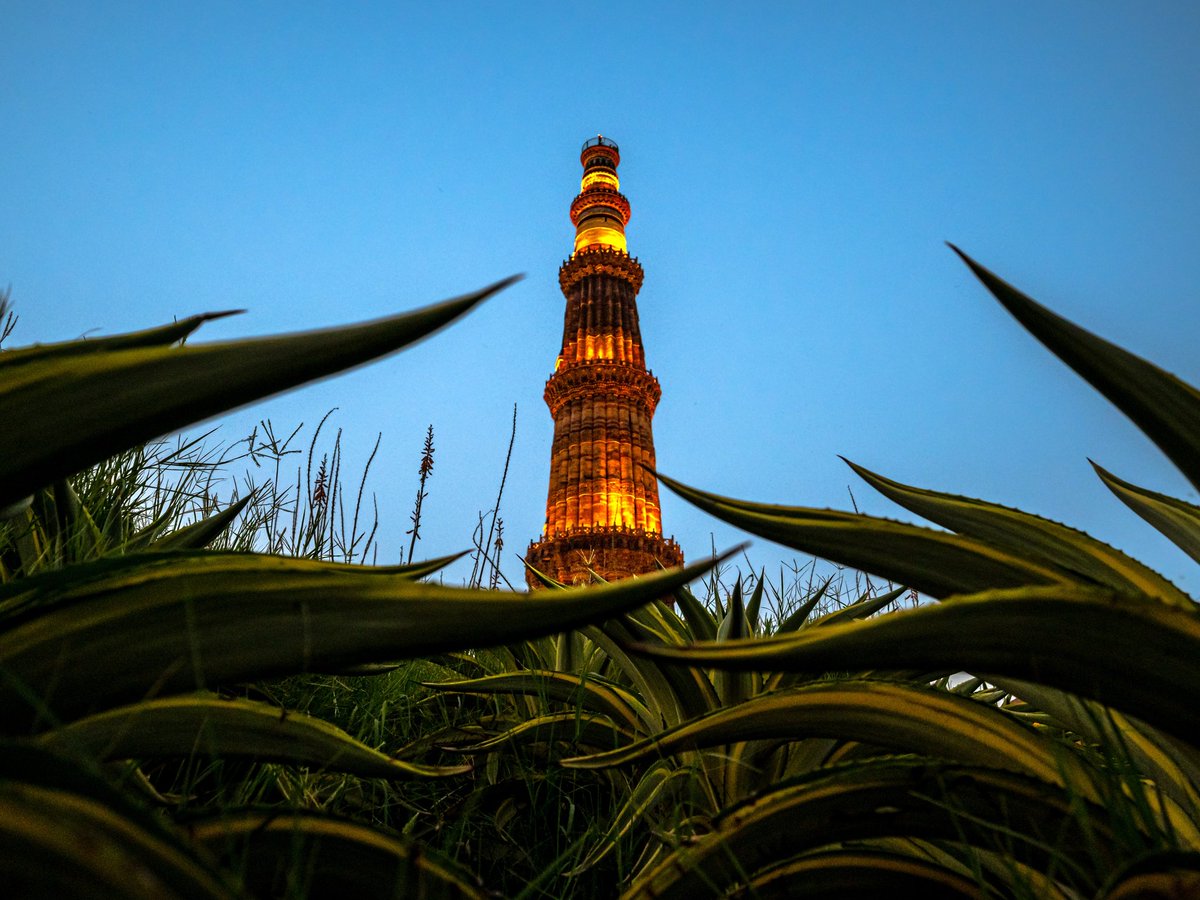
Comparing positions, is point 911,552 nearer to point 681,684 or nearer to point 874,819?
point 874,819

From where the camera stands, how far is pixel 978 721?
2.54 ft

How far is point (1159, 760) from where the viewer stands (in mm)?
829

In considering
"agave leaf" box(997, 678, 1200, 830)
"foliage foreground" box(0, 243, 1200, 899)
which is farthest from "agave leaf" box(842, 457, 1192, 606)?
"agave leaf" box(997, 678, 1200, 830)

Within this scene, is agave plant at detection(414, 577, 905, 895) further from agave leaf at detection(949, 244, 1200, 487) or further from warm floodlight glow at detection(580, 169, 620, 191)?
warm floodlight glow at detection(580, 169, 620, 191)

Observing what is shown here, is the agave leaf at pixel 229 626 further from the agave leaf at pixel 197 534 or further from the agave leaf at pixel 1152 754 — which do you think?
the agave leaf at pixel 197 534

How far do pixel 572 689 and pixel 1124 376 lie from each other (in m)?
1.14

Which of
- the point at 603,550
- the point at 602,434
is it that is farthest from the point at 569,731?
the point at 602,434

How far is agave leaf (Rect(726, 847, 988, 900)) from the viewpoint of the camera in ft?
2.34

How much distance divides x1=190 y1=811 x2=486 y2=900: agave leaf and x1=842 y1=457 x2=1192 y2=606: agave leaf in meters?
0.62

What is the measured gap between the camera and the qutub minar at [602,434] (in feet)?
55.3

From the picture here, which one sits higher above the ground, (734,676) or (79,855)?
(734,676)

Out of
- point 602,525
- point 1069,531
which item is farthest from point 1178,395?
point 602,525

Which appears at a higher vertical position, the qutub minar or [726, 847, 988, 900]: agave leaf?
the qutub minar

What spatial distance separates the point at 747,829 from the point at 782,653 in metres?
0.22
